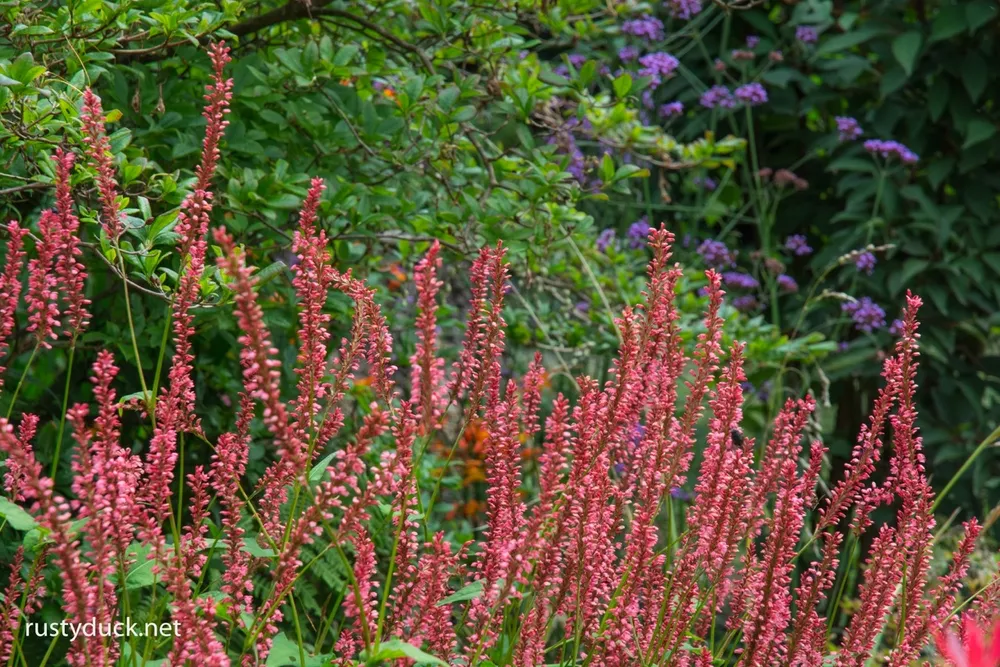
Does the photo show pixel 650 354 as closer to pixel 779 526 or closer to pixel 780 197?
pixel 779 526

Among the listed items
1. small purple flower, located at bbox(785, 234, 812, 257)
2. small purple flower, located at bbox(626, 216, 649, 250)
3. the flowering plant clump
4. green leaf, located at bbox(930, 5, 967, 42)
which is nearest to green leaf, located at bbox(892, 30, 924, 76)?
green leaf, located at bbox(930, 5, 967, 42)

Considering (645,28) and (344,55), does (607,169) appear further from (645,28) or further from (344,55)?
(645,28)

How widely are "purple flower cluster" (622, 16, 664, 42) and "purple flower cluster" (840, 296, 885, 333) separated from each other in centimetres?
146

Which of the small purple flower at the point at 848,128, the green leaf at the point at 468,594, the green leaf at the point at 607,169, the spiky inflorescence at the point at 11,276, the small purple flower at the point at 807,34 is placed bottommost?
the green leaf at the point at 468,594

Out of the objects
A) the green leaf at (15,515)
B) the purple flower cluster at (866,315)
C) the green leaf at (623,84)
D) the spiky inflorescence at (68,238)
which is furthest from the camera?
the purple flower cluster at (866,315)

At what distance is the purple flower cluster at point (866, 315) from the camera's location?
4.53 m

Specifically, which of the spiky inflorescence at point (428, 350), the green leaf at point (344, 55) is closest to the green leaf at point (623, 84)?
the green leaf at point (344, 55)

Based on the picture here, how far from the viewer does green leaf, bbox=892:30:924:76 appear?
15.2 ft

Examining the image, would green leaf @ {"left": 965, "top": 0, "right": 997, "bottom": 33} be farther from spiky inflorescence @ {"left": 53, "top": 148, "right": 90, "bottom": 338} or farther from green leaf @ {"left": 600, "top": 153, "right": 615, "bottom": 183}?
spiky inflorescence @ {"left": 53, "top": 148, "right": 90, "bottom": 338}

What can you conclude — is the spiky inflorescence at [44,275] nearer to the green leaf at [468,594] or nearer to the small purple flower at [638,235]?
the green leaf at [468,594]

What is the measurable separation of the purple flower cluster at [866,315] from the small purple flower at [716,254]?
550 mm

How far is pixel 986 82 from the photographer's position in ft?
15.6

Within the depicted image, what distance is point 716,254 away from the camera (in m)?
4.85

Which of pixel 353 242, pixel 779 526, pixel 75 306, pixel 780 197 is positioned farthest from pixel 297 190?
pixel 780 197
